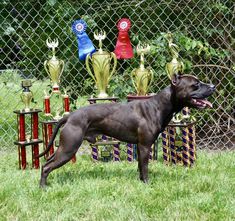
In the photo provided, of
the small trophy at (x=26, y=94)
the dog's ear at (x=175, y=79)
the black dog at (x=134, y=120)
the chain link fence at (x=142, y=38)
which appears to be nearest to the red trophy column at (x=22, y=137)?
the small trophy at (x=26, y=94)

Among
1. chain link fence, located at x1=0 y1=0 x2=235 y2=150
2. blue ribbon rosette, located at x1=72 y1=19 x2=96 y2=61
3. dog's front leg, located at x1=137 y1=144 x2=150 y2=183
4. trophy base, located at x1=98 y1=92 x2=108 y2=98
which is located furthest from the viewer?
chain link fence, located at x1=0 y1=0 x2=235 y2=150

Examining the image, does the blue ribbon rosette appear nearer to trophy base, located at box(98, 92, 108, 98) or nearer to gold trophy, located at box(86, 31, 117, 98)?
gold trophy, located at box(86, 31, 117, 98)

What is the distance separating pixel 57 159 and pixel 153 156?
1367 millimetres

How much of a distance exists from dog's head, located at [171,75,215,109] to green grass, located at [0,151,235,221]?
0.65 meters

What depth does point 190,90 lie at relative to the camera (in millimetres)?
4145

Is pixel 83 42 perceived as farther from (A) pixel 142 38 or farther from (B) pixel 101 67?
(A) pixel 142 38

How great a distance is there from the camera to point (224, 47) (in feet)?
19.7

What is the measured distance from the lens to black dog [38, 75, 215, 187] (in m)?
4.14

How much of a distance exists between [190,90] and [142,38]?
190 cm

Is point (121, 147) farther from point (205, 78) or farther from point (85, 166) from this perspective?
point (205, 78)

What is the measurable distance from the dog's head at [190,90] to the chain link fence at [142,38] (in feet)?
5.03

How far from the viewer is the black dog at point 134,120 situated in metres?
4.14

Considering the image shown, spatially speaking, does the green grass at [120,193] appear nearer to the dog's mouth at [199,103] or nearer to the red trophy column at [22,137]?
the red trophy column at [22,137]

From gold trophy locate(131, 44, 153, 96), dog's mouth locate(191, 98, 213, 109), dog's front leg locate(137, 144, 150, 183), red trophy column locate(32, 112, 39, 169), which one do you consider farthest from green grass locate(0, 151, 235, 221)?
gold trophy locate(131, 44, 153, 96)
